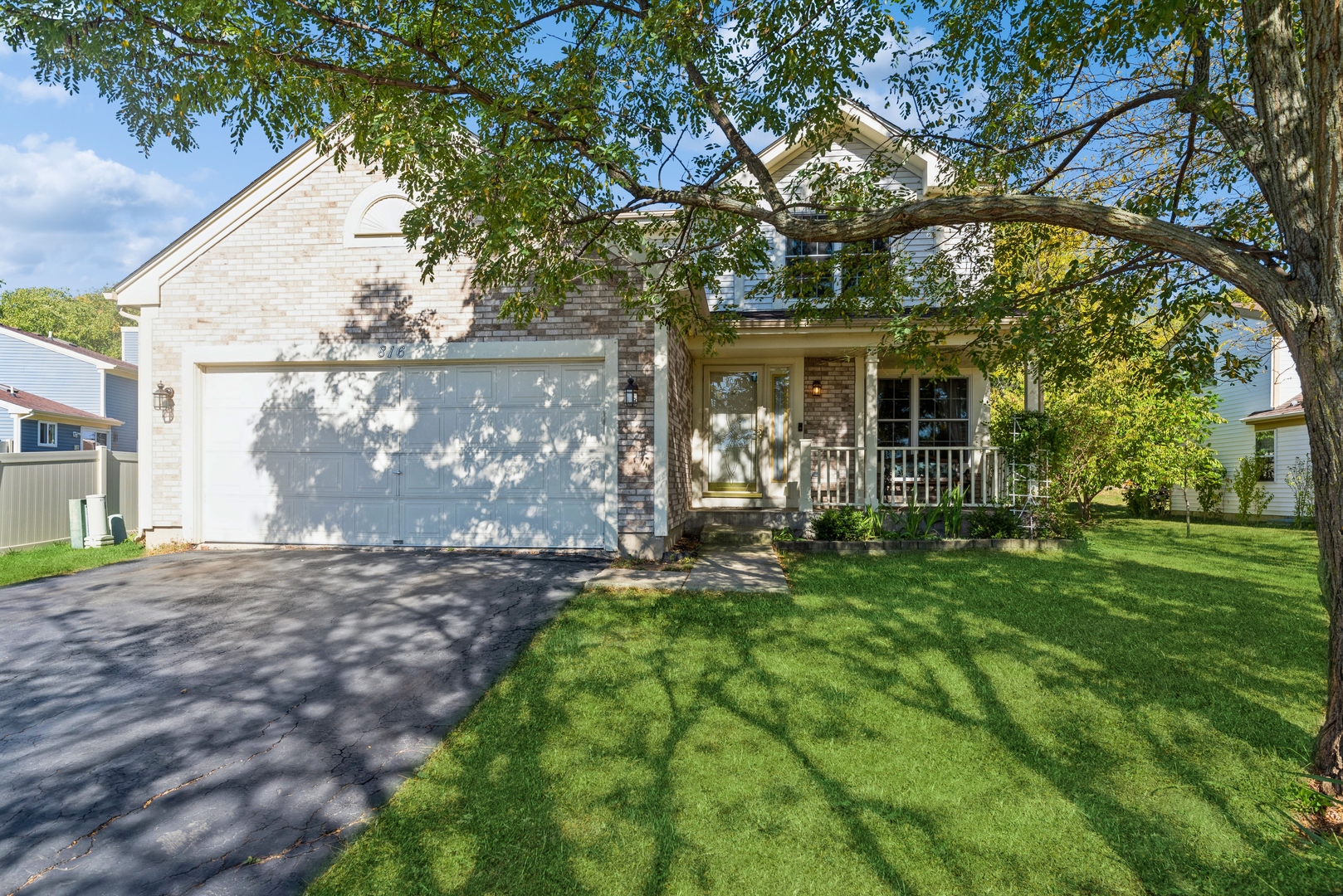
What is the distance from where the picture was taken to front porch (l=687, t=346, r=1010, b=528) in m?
10.4

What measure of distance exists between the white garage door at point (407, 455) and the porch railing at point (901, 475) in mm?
3704

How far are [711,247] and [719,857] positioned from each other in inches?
188

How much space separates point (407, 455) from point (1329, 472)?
308 inches

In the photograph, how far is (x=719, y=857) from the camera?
2385 millimetres

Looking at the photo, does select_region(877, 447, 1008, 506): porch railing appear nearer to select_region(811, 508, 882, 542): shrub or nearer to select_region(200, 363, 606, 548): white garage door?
select_region(811, 508, 882, 542): shrub

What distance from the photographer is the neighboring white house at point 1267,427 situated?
14414 mm

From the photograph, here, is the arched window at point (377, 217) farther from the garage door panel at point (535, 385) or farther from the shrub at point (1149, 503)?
the shrub at point (1149, 503)

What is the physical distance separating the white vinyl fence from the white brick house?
2201 mm

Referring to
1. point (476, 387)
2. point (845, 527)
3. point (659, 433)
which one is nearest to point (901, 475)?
point (845, 527)

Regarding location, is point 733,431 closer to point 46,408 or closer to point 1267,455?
point 1267,455

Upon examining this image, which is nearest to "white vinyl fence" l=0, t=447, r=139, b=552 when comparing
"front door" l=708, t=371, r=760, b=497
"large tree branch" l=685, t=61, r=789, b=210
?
"front door" l=708, t=371, r=760, b=497

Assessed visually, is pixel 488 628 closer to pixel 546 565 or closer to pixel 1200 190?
pixel 546 565

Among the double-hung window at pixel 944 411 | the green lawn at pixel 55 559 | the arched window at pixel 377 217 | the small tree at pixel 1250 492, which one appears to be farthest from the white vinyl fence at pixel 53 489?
the small tree at pixel 1250 492

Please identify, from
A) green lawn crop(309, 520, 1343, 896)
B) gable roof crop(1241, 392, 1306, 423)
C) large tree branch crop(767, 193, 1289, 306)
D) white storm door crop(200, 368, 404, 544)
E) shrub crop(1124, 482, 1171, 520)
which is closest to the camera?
green lawn crop(309, 520, 1343, 896)
